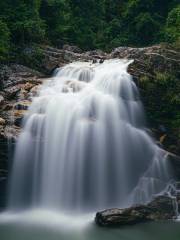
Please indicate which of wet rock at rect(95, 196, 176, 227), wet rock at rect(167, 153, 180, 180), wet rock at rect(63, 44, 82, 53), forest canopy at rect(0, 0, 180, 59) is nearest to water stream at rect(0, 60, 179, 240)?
wet rock at rect(167, 153, 180, 180)

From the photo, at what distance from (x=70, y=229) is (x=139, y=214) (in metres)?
3.06

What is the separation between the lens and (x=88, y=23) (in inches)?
1602

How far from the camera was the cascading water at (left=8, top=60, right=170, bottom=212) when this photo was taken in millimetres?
21469

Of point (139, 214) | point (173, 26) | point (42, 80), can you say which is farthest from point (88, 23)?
point (139, 214)

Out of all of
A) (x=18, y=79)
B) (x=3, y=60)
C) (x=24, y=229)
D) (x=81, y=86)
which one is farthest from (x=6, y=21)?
(x=24, y=229)

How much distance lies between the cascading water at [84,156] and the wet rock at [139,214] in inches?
39.5

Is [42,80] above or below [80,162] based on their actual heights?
above

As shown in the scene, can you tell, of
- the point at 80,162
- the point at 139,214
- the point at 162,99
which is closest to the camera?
the point at 139,214

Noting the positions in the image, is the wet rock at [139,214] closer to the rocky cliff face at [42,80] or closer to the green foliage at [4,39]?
the rocky cliff face at [42,80]

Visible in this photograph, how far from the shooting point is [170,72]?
87.0ft

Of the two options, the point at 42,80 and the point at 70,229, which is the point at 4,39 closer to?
the point at 42,80

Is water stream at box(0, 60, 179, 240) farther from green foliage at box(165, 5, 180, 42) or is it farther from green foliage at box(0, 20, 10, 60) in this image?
green foliage at box(165, 5, 180, 42)

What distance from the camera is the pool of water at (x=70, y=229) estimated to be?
1800 cm

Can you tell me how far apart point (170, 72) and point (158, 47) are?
2.38 meters
